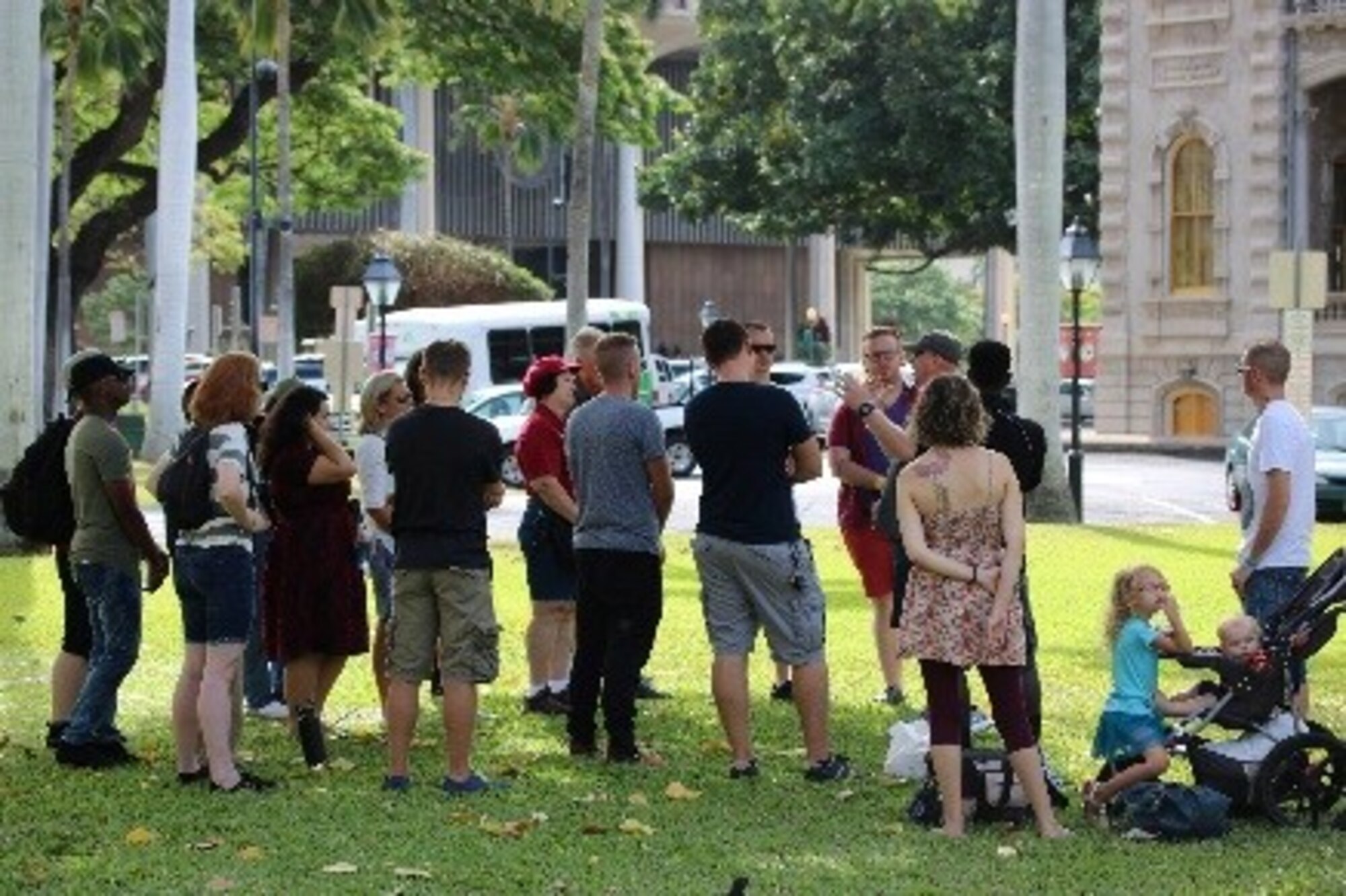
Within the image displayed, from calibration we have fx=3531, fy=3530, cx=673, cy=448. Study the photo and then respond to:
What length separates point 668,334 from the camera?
10012cm

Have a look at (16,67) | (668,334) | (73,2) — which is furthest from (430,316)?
(668,334)

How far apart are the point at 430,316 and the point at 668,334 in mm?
40272

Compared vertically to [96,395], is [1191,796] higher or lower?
lower

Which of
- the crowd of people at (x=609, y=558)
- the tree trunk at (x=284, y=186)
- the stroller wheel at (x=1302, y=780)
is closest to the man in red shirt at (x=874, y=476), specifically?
the crowd of people at (x=609, y=558)

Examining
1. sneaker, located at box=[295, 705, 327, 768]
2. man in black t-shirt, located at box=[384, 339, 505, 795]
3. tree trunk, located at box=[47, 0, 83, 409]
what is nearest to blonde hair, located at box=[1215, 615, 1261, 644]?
man in black t-shirt, located at box=[384, 339, 505, 795]

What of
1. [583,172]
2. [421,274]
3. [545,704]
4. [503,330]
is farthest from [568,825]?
[421,274]

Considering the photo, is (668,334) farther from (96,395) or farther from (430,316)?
(96,395)

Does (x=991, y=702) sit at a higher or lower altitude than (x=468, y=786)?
higher

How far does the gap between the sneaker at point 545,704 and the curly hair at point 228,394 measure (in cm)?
333

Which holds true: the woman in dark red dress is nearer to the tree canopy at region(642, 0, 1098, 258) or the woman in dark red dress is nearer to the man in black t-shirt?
the man in black t-shirt

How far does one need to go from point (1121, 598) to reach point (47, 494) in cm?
493

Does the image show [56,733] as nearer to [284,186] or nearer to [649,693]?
[649,693]

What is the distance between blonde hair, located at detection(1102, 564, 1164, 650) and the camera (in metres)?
13.4

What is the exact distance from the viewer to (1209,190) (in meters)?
58.4
